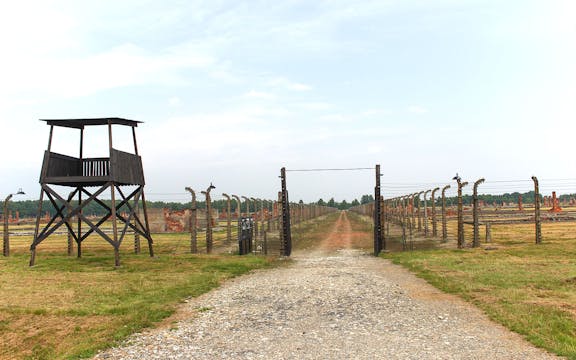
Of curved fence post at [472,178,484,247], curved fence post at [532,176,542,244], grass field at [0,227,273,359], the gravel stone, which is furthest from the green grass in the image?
grass field at [0,227,273,359]

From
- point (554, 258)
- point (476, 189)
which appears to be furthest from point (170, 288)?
point (476, 189)

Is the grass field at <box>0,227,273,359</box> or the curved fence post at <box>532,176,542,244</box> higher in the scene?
the curved fence post at <box>532,176,542,244</box>

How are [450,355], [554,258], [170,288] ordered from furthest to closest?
1. [554,258]
2. [170,288]
3. [450,355]

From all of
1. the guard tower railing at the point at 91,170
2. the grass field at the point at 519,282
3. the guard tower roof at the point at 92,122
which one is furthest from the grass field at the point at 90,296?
the grass field at the point at 519,282

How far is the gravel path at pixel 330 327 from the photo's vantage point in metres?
7.01

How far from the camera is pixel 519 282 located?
12367mm

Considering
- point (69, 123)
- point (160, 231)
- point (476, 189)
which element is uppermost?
point (69, 123)

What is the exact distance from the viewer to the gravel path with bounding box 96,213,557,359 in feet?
23.0

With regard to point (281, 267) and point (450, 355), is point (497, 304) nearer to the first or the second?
point (450, 355)

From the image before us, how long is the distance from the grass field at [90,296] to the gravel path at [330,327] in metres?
0.70

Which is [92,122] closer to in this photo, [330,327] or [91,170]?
[91,170]

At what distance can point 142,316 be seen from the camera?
937 cm

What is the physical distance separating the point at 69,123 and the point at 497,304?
18.2 meters

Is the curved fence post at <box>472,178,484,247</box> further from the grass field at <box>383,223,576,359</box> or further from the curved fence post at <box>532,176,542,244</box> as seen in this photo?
the curved fence post at <box>532,176,542,244</box>
